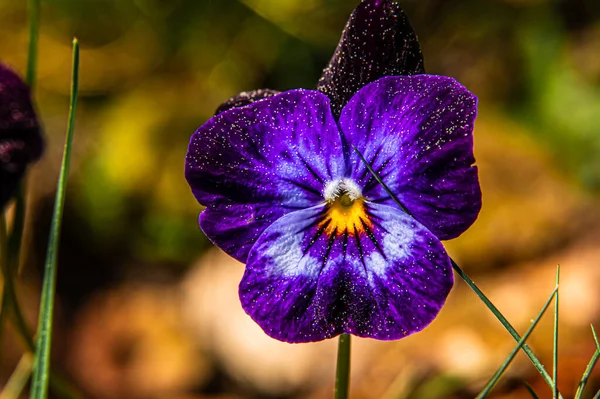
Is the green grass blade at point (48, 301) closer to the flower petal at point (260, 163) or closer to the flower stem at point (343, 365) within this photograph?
the flower petal at point (260, 163)

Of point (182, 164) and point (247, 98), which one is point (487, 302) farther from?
point (182, 164)

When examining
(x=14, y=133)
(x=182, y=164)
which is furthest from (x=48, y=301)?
(x=182, y=164)

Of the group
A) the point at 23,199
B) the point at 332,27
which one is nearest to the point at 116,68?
the point at 332,27

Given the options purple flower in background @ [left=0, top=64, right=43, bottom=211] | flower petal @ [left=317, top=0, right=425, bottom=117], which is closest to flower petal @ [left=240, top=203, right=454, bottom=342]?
flower petal @ [left=317, top=0, right=425, bottom=117]

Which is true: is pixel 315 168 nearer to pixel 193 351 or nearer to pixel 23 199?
pixel 23 199

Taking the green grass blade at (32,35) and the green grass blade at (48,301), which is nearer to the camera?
the green grass blade at (48,301)

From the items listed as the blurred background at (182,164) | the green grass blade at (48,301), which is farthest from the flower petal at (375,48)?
the blurred background at (182,164)
